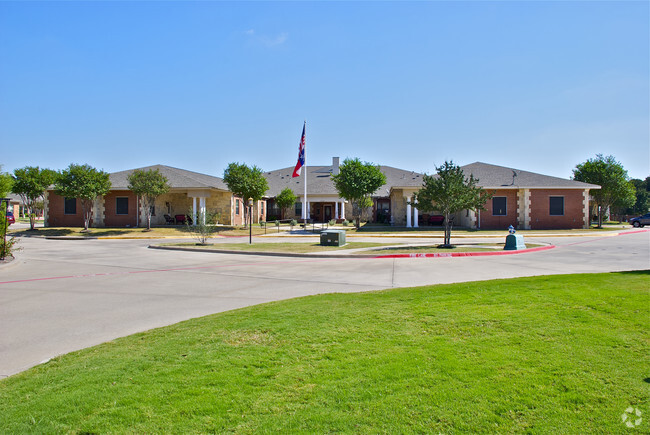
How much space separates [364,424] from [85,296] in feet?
28.9

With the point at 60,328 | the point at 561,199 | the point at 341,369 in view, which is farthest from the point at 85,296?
the point at 561,199

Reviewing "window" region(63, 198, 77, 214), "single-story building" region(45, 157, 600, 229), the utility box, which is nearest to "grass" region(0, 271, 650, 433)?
the utility box

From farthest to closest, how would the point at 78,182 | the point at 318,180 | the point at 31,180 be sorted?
the point at 318,180, the point at 31,180, the point at 78,182

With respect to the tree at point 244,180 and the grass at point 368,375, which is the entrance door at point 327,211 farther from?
the grass at point 368,375

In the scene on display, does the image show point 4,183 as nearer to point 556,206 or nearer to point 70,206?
point 70,206

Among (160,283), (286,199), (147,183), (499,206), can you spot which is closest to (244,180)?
(147,183)

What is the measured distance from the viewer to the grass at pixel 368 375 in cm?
325

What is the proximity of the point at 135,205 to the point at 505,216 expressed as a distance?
34.1m

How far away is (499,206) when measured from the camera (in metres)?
38.0

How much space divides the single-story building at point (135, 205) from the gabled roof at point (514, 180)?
2263 centimetres

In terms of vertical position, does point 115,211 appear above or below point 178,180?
below

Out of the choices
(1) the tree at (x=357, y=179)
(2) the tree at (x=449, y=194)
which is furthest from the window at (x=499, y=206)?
(2) the tree at (x=449, y=194)

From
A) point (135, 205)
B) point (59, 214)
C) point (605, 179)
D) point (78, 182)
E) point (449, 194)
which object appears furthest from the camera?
point (605, 179)

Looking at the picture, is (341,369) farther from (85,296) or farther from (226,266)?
(226,266)
